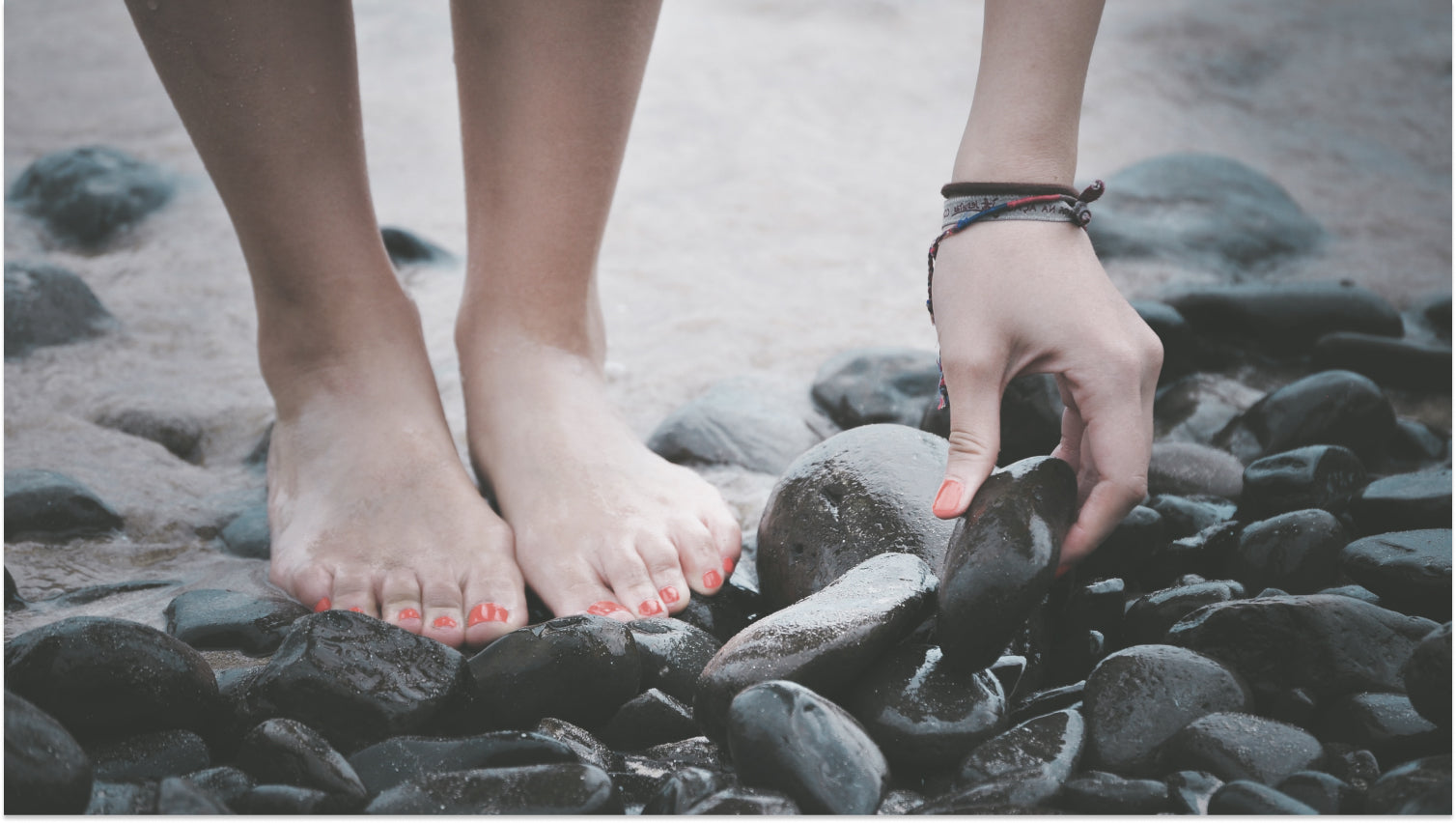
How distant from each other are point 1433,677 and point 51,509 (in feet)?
6.97

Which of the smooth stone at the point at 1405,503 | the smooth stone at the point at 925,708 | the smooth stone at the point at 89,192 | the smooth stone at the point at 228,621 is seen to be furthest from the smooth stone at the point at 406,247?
the smooth stone at the point at 1405,503

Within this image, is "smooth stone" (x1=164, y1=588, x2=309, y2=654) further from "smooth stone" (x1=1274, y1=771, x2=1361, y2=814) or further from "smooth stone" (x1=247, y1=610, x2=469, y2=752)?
"smooth stone" (x1=1274, y1=771, x2=1361, y2=814)

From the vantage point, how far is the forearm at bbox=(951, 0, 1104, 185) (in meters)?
1.43

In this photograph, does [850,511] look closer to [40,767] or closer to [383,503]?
[383,503]

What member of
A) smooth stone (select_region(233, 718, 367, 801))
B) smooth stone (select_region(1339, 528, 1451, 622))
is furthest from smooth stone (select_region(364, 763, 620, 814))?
smooth stone (select_region(1339, 528, 1451, 622))

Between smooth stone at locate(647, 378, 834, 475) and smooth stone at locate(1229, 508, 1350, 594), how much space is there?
954mm

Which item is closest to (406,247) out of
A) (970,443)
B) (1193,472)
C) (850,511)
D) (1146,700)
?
(850,511)

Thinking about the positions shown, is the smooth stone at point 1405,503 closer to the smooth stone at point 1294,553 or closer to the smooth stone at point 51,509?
the smooth stone at point 1294,553

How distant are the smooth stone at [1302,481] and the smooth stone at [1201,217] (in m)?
1.54

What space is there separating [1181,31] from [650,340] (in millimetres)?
4523

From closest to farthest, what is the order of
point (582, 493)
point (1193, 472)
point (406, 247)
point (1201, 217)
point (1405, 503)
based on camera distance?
point (1405, 503) < point (582, 493) < point (1193, 472) < point (406, 247) < point (1201, 217)

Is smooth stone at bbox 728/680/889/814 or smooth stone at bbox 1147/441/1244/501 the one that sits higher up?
smooth stone at bbox 1147/441/1244/501

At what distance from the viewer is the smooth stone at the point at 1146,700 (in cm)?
128

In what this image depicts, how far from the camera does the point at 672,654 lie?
155cm
